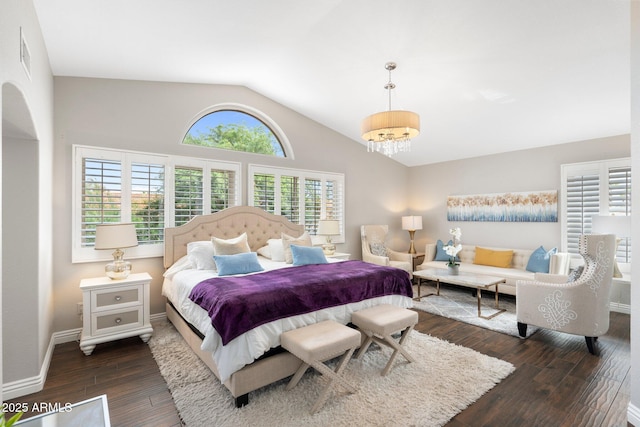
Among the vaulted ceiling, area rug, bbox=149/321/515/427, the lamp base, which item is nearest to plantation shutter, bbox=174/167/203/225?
the lamp base

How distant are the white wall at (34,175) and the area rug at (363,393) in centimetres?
98

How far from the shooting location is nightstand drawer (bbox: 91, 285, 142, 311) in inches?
123

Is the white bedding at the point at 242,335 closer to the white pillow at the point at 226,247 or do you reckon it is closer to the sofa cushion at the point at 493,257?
the white pillow at the point at 226,247

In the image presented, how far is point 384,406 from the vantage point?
7.34ft

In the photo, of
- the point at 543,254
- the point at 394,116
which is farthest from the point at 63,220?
the point at 543,254

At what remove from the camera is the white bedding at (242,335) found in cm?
225

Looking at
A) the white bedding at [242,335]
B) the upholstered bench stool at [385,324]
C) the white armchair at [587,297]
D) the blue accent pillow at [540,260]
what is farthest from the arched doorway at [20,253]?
the blue accent pillow at [540,260]

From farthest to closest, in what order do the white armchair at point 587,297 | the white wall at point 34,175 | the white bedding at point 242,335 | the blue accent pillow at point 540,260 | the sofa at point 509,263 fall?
the blue accent pillow at point 540,260, the sofa at point 509,263, the white armchair at point 587,297, the white bedding at point 242,335, the white wall at point 34,175

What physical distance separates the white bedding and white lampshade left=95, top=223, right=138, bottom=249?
2.11 ft

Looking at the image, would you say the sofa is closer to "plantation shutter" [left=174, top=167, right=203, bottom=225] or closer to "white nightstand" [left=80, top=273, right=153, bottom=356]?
"plantation shutter" [left=174, top=167, right=203, bottom=225]

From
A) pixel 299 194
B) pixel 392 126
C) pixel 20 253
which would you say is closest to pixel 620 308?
pixel 392 126

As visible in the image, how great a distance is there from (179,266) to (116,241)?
2.42 feet

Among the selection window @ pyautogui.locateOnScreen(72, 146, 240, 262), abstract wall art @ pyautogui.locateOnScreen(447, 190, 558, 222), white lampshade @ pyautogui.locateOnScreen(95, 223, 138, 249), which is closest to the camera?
white lampshade @ pyautogui.locateOnScreen(95, 223, 138, 249)

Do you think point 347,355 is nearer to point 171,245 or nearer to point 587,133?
point 171,245
